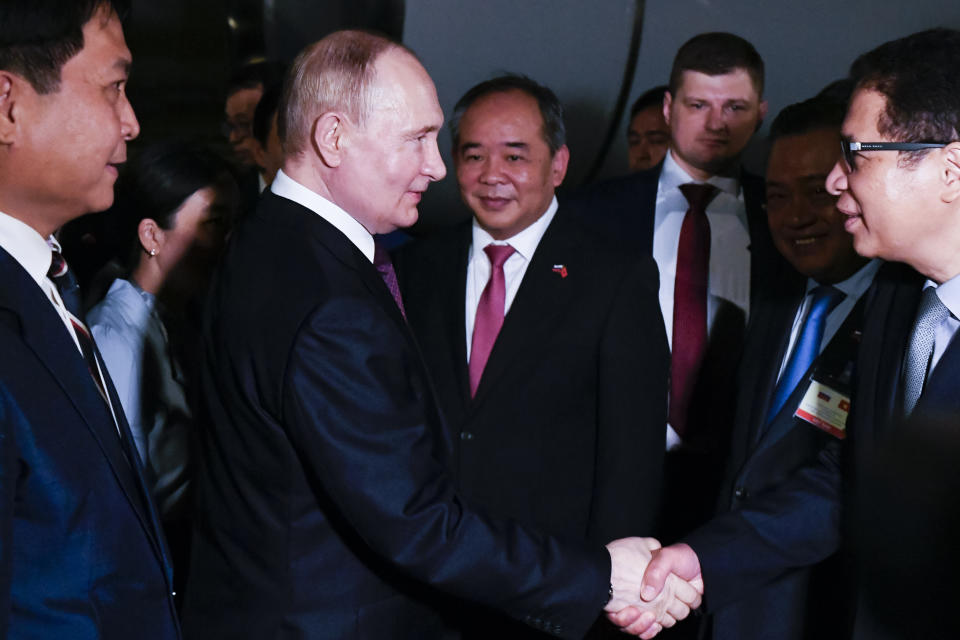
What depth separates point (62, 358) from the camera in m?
1.26

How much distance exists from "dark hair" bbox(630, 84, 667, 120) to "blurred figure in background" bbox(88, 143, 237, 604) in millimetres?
1857

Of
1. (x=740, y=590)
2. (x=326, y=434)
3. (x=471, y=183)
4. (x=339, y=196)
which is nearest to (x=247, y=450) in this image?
(x=326, y=434)

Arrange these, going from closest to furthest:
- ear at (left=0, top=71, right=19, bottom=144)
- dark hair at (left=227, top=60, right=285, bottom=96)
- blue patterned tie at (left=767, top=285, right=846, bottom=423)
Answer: ear at (left=0, top=71, right=19, bottom=144) → blue patterned tie at (left=767, top=285, right=846, bottom=423) → dark hair at (left=227, top=60, right=285, bottom=96)

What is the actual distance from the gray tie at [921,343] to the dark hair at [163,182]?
5.31ft

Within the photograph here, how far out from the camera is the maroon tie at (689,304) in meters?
2.74

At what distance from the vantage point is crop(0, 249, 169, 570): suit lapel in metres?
1.23

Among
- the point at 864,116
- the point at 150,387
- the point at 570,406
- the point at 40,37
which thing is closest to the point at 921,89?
the point at 864,116

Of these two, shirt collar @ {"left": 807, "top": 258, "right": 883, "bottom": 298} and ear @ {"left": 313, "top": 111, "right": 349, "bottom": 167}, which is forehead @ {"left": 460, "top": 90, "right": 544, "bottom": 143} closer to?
shirt collar @ {"left": 807, "top": 258, "right": 883, "bottom": 298}

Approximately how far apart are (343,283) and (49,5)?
567 millimetres

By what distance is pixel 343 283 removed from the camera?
1435 millimetres

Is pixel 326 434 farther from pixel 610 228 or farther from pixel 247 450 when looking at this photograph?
pixel 610 228

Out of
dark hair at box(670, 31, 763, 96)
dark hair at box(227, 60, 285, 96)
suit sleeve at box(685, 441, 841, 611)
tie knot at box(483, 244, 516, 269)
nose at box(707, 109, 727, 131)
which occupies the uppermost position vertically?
dark hair at box(670, 31, 763, 96)

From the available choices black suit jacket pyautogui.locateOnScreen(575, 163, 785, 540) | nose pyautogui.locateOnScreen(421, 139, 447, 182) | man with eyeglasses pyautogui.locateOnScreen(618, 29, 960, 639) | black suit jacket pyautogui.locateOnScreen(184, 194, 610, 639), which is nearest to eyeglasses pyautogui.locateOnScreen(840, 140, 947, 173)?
man with eyeglasses pyautogui.locateOnScreen(618, 29, 960, 639)

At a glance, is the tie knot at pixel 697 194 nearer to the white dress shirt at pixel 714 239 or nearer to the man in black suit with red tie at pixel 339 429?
the white dress shirt at pixel 714 239
